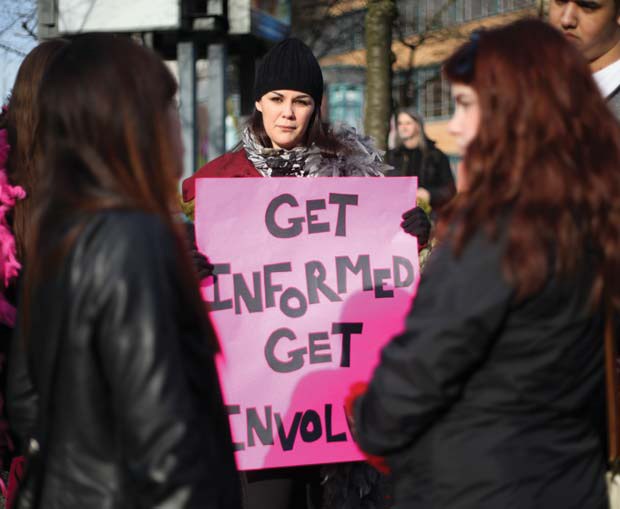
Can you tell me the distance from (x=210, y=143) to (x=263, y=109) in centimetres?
995

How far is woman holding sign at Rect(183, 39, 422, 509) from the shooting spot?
3.18 meters

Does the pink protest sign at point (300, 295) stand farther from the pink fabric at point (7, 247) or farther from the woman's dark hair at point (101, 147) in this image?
the woman's dark hair at point (101, 147)

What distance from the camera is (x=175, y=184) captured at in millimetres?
1843

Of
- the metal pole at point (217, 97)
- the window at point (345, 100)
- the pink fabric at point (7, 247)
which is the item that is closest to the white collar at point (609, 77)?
the pink fabric at point (7, 247)

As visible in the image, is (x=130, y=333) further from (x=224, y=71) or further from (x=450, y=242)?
(x=224, y=71)

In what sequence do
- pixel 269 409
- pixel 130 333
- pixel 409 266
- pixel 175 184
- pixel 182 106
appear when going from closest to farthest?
pixel 130 333, pixel 175 184, pixel 269 409, pixel 409 266, pixel 182 106

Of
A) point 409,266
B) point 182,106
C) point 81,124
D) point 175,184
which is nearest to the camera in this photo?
point 81,124

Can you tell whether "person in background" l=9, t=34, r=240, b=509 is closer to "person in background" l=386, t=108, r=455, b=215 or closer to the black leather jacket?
the black leather jacket

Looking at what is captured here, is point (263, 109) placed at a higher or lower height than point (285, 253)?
higher

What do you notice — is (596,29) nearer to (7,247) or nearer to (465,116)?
(465,116)

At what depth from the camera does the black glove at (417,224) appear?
324cm

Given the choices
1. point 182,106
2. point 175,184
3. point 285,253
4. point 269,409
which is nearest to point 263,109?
point 285,253

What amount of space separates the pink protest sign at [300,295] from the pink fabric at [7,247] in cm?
61

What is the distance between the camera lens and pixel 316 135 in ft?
11.6
